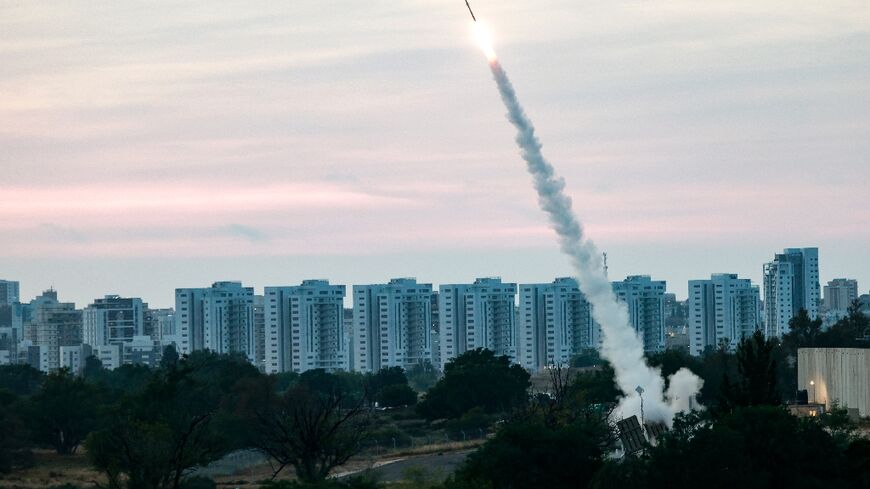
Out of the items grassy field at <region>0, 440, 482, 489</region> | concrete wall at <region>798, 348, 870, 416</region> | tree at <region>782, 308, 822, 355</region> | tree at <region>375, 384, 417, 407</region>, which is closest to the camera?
grassy field at <region>0, 440, 482, 489</region>

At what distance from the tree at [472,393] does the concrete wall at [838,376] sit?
18092mm

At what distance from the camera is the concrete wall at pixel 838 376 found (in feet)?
292

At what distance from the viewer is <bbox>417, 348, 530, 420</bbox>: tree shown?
106000mm

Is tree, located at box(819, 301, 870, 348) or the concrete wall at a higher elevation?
tree, located at box(819, 301, 870, 348)

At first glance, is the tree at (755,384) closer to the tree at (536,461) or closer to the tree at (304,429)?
the tree at (536,461)

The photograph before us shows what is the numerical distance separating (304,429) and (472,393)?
40096 millimetres

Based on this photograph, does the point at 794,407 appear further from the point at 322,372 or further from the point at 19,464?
the point at 322,372

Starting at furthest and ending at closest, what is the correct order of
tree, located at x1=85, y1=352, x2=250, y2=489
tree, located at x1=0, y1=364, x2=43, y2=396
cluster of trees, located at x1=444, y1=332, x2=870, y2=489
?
tree, located at x1=0, y1=364, x2=43, y2=396
tree, located at x1=85, y1=352, x2=250, y2=489
cluster of trees, located at x1=444, y1=332, x2=870, y2=489

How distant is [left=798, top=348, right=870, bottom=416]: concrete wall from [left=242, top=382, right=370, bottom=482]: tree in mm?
25288

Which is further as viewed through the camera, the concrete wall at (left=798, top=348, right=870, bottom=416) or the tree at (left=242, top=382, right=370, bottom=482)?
the concrete wall at (left=798, top=348, right=870, bottom=416)

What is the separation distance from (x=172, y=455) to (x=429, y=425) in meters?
45.2

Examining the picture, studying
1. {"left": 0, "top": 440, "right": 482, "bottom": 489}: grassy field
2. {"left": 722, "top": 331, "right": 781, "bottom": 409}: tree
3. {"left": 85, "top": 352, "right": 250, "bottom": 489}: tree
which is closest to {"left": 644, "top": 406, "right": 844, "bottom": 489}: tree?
{"left": 722, "top": 331, "right": 781, "bottom": 409}: tree

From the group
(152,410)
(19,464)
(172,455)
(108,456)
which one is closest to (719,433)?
(172,455)

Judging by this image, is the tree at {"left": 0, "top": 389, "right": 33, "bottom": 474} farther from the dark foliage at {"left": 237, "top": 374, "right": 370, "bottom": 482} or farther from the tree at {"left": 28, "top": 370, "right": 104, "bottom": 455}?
the dark foliage at {"left": 237, "top": 374, "right": 370, "bottom": 482}
